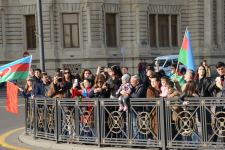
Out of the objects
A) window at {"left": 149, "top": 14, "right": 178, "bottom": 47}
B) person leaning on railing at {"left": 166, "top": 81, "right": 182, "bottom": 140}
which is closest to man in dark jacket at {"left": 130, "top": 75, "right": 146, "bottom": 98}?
person leaning on railing at {"left": 166, "top": 81, "right": 182, "bottom": 140}

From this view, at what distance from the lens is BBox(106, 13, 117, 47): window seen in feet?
144

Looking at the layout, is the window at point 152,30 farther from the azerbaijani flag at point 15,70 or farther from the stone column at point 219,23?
the azerbaijani flag at point 15,70

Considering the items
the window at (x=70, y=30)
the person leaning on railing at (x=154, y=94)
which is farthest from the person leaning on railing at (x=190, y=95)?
the window at (x=70, y=30)

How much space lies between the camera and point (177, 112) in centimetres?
941

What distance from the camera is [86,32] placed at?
139ft

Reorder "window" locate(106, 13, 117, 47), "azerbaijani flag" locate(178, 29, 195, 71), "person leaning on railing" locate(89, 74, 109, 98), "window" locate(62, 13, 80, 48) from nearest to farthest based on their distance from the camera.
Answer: "person leaning on railing" locate(89, 74, 109, 98), "azerbaijani flag" locate(178, 29, 195, 71), "window" locate(62, 13, 80, 48), "window" locate(106, 13, 117, 47)

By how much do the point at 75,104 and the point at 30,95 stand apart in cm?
249

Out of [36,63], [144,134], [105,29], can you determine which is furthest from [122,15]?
[144,134]

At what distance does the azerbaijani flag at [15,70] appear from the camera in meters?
11.8

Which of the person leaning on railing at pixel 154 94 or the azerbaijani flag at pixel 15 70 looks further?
the azerbaijani flag at pixel 15 70

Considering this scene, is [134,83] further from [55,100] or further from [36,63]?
[36,63]

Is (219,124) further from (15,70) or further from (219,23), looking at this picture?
(219,23)

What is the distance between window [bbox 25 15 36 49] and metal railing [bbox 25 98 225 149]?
32.3m

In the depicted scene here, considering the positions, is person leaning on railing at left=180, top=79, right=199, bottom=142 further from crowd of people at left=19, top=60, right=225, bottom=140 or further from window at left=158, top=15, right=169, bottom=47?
window at left=158, top=15, right=169, bottom=47
